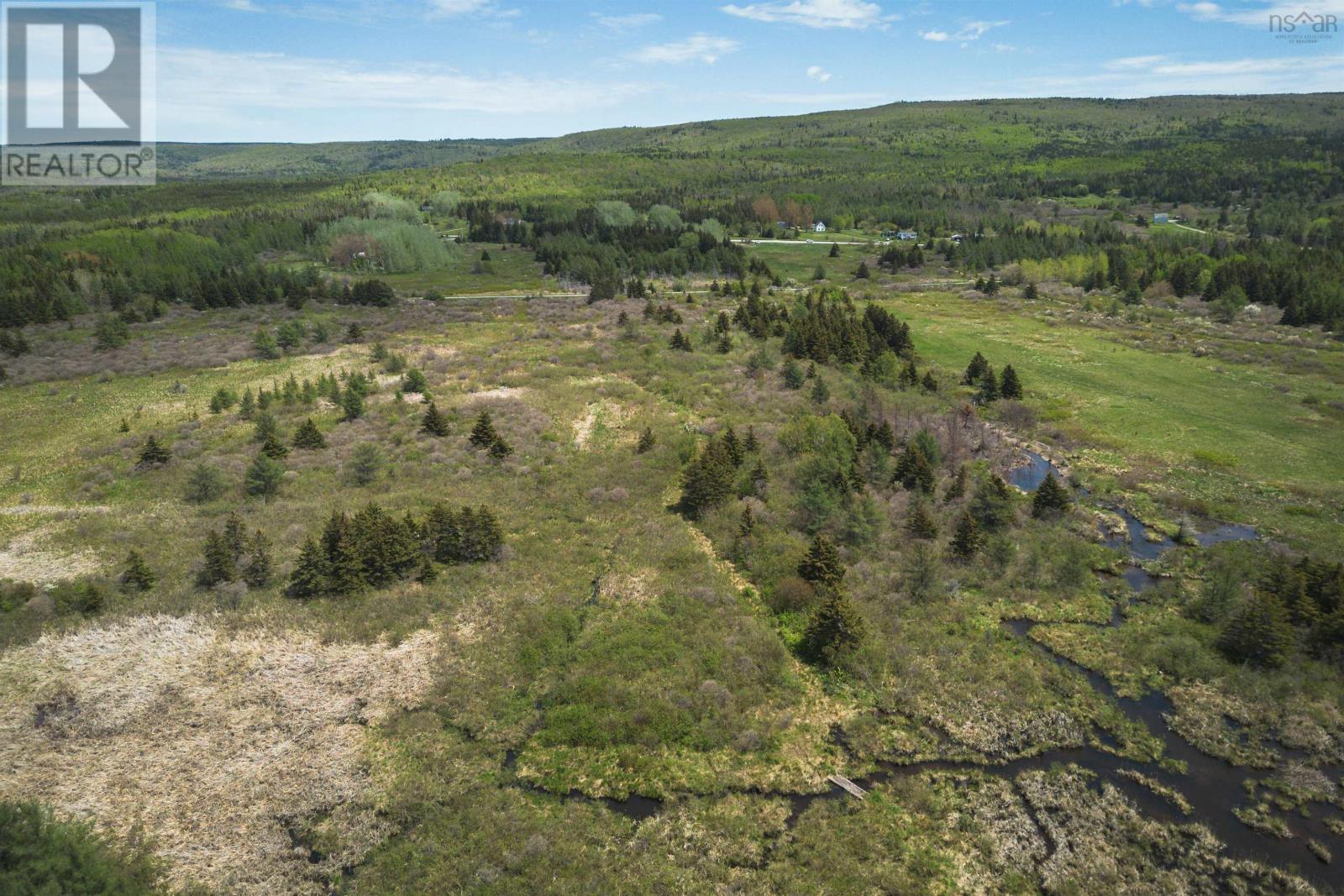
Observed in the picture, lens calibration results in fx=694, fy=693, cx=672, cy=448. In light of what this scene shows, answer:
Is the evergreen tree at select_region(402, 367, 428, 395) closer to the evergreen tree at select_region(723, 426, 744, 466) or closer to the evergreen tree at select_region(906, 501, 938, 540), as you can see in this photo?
the evergreen tree at select_region(723, 426, 744, 466)

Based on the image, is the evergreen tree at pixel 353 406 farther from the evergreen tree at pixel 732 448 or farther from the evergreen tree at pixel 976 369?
the evergreen tree at pixel 976 369

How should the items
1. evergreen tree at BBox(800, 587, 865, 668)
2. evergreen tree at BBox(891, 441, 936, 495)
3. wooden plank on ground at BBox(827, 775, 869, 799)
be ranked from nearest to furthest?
wooden plank on ground at BBox(827, 775, 869, 799), evergreen tree at BBox(800, 587, 865, 668), evergreen tree at BBox(891, 441, 936, 495)

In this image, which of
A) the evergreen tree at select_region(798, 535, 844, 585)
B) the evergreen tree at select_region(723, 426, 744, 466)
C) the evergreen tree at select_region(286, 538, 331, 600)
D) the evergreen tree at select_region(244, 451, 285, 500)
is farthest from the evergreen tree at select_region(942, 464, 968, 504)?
the evergreen tree at select_region(244, 451, 285, 500)

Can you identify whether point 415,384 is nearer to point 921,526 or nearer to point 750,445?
point 750,445

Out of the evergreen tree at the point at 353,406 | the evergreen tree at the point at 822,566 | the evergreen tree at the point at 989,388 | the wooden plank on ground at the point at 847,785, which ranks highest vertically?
the evergreen tree at the point at 989,388

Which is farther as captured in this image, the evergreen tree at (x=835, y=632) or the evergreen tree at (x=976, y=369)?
the evergreen tree at (x=976, y=369)

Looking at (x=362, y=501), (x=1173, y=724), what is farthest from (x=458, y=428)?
(x=1173, y=724)

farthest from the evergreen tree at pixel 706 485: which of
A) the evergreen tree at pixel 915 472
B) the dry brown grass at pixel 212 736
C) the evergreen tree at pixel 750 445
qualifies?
the dry brown grass at pixel 212 736

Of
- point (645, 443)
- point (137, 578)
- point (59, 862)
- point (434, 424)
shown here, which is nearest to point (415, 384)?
point (434, 424)
